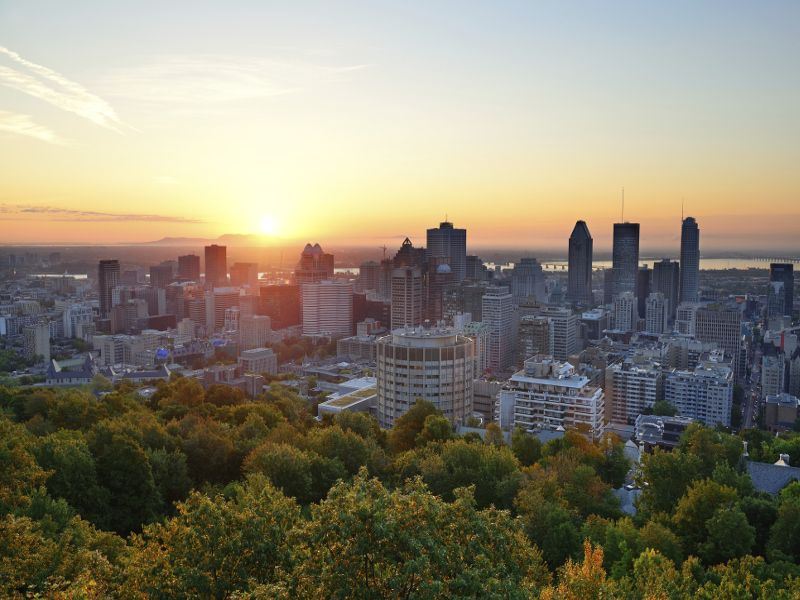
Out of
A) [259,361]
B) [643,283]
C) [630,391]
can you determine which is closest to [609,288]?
[643,283]

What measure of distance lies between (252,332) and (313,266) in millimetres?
20834

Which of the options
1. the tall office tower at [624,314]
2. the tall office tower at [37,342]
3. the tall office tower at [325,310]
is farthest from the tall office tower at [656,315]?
the tall office tower at [37,342]

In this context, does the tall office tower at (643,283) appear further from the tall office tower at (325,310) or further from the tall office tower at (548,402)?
the tall office tower at (548,402)

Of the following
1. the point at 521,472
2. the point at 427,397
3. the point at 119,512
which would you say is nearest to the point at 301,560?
the point at 119,512

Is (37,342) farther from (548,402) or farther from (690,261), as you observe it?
(690,261)

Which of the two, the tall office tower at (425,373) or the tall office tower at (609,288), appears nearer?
the tall office tower at (425,373)

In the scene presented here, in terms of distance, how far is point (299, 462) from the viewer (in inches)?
451

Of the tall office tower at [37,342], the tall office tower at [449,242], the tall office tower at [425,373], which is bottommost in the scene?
the tall office tower at [37,342]

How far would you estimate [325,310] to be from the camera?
54.1 m

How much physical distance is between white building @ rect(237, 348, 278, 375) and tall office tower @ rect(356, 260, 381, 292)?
111ft

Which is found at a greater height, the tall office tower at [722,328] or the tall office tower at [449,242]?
the tall office tower at [449,242]

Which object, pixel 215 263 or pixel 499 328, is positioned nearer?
pixel 499 328

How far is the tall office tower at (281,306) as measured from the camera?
57938 millimetres

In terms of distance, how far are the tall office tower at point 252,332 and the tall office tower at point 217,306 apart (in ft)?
28.3
